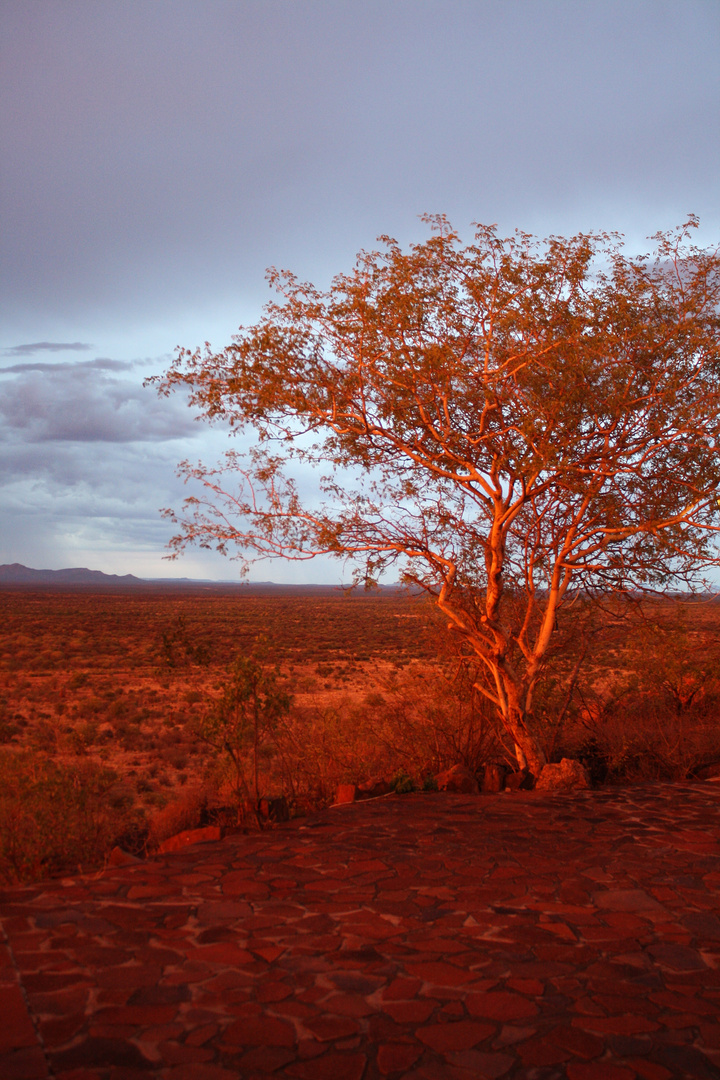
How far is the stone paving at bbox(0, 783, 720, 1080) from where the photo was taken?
3.20m

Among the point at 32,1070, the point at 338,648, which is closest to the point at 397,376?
the point at 32,1070

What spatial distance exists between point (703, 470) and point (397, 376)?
372 centimetres

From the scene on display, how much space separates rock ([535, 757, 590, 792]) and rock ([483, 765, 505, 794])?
43 centimetres

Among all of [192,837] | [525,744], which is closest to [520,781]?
[525,744]

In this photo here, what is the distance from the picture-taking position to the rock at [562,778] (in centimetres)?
907

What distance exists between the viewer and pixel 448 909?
502 centimetres

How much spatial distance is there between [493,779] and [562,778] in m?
0.82

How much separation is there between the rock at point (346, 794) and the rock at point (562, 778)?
88.4 inches

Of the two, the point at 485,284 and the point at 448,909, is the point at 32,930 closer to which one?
the point at 448,909

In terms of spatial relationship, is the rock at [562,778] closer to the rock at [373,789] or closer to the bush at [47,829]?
the rock at [373,789]

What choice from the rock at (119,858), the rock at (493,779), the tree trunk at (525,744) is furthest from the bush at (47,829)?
the tree trunk at (525,744)

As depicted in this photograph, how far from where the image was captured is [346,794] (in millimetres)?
8445

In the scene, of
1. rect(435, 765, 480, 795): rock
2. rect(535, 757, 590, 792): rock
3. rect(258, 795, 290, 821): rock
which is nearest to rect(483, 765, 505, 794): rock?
rect(435, 765, 480, 795): rock

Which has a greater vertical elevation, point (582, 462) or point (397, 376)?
point (397, 376)
